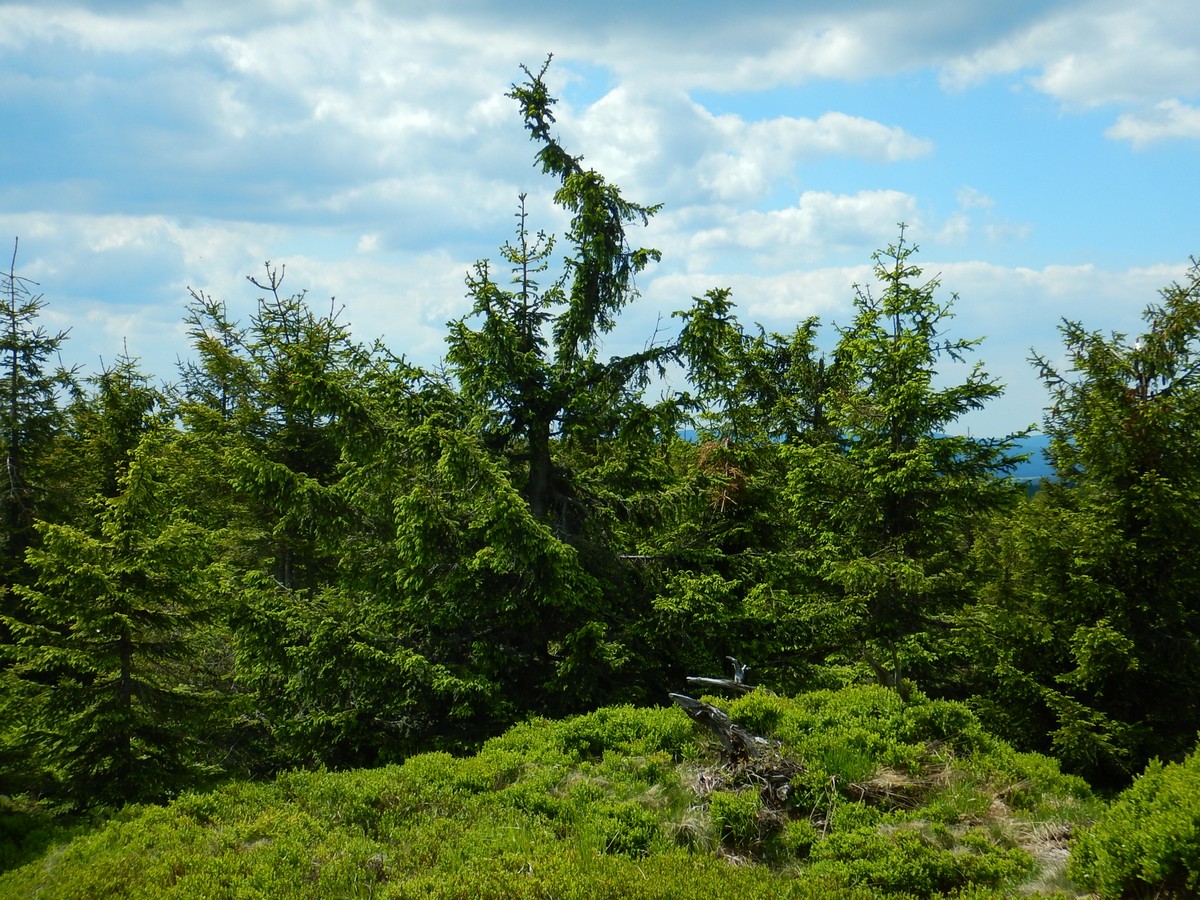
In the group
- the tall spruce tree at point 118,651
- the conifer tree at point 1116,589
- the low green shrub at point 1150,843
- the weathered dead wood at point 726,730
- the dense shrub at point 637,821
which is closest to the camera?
the low green shrub at point 1150,843

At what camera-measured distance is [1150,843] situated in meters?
5.55

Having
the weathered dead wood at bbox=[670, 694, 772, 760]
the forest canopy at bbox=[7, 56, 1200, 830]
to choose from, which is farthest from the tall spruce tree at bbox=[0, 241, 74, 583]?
the weathered dead wood at bbox=[670, 694, 772, 760]

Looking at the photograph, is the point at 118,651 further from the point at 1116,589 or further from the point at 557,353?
the point at 1116,589

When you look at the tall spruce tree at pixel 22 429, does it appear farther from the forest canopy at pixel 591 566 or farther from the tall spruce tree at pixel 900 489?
the tall spruce tree at pixel 900 489

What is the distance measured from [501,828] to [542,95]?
36.7 ft

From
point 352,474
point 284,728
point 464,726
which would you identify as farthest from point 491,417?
point 284,728

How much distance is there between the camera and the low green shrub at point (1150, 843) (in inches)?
212

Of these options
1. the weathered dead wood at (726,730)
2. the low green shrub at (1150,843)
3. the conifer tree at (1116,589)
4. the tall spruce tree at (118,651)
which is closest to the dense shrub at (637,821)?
the weathered dead wood at (726,730)

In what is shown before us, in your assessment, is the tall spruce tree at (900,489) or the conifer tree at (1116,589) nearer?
the conifer tree at (1116,589)

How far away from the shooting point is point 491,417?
13.7 meters

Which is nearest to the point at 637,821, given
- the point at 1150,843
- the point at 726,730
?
the point at 726,730

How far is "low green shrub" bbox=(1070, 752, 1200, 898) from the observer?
17.7ft

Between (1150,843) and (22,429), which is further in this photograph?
(22,429)

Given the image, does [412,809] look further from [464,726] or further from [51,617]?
[51,617]
